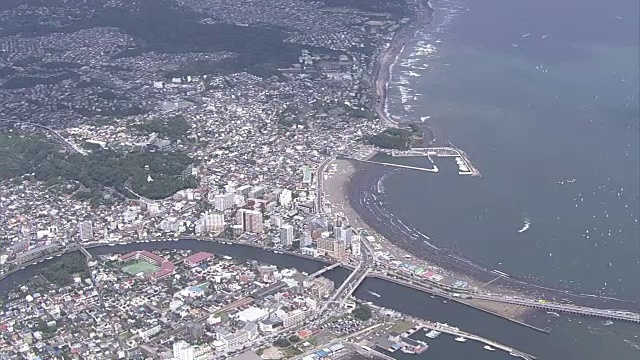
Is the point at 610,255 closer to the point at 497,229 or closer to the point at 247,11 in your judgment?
the point at 497,229

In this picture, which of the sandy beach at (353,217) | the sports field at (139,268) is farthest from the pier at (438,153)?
the sports field at (139,268)

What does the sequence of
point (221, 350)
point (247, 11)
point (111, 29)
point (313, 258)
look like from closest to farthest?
point (221, 350)
point (313, 258)
point (111, 29)
point (247, 11)

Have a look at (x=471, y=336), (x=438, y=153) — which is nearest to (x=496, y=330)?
(x=471, y=336)

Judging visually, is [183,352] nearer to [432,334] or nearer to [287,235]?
[432,334]

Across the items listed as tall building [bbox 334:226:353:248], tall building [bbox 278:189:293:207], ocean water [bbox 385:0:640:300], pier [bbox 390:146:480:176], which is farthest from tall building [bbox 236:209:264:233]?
pier [bbox 390:146:480:176]

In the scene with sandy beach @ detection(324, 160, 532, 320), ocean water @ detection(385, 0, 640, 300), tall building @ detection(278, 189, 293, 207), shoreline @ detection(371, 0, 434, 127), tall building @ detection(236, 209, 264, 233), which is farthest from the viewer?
shoreline @ detection(371, 0, 434, 127)

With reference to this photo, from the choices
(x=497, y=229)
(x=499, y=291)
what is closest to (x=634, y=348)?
(x=499, y=291)

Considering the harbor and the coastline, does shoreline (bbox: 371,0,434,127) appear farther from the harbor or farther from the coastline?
the harbor
